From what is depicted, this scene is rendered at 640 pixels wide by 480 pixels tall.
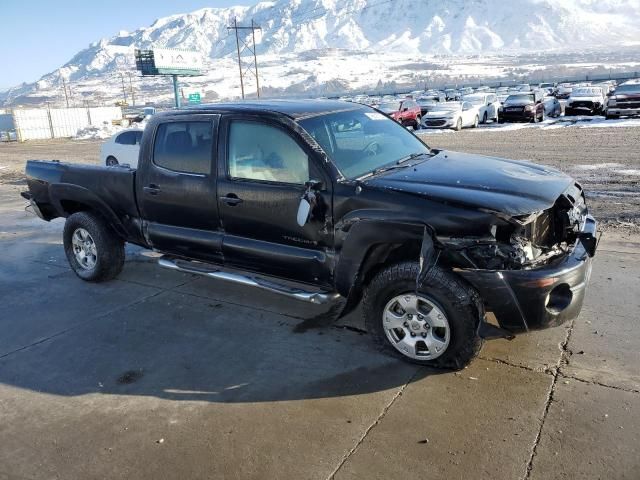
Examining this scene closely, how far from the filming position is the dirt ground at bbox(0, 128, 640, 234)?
8.43 meters

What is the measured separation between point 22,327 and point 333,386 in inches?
115

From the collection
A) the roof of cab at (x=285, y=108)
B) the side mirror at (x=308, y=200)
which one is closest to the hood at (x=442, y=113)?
the roof of cab at (x=285, y=108)

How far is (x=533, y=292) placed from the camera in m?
A: 3.54

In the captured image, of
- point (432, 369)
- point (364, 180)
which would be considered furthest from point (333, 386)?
point (364, 180)

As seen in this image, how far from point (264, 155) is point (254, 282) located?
1.01m

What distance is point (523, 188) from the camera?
12.7ft

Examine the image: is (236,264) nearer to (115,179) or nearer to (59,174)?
(115,179)

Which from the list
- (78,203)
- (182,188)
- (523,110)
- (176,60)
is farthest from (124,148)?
(176,60)

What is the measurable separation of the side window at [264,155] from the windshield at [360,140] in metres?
0.20

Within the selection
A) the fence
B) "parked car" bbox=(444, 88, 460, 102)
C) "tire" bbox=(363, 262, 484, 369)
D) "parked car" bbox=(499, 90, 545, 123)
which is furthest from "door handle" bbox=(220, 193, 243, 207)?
"parked car" bbox=(444, 88, 460, 102)

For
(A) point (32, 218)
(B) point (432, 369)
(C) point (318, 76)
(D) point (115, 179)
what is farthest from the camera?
(C) point (318, 76)

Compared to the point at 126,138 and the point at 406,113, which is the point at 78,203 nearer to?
the point at 126,138

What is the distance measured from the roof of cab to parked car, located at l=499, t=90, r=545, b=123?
2250 centimetres

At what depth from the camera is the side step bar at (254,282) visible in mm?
4332
